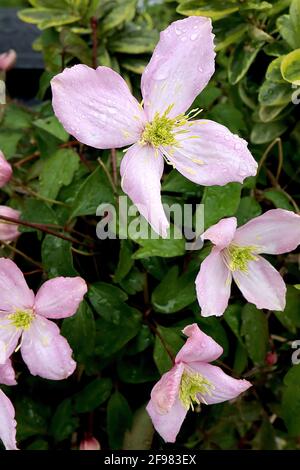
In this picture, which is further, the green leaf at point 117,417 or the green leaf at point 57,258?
the green leaf at point 117,417

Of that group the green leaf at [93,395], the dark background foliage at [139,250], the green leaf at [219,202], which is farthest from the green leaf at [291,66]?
the green leaf at [93,395]

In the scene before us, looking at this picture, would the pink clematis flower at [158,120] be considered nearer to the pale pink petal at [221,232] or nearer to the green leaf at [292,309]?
the pale pink petal at [221,232]

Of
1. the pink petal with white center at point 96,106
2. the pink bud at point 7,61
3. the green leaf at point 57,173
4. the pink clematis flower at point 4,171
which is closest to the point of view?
the pink petal with white center at point 96,106

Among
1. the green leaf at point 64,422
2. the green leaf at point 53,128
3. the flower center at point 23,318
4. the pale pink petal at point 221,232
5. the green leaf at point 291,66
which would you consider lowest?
the green leaf at point 64,422

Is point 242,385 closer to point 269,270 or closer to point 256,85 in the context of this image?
point 269,270

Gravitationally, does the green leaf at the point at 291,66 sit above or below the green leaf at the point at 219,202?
above

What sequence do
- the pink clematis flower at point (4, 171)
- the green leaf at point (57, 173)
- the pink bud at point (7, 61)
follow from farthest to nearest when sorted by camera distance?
the pink bud at point (7, 61), the green leaf at point (57, 173), the pink clematis flower at point (4, 171)

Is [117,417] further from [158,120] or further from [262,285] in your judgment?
[158,120]
